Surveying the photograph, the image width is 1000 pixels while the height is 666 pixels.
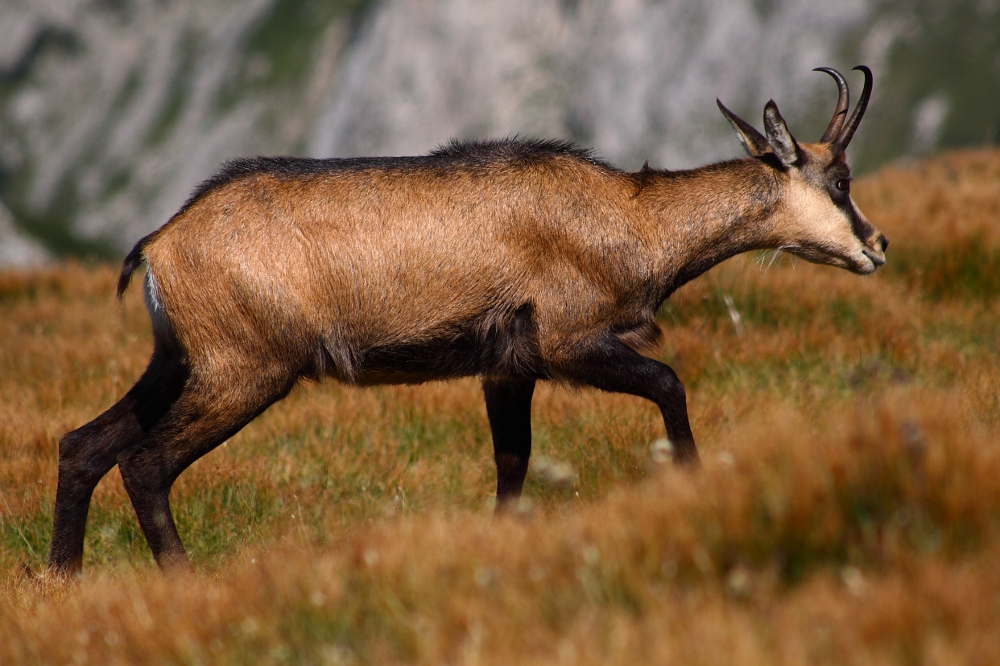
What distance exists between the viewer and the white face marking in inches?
223

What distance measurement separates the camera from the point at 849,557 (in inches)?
108

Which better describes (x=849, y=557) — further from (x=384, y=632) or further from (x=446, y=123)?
(x=446, y=123)

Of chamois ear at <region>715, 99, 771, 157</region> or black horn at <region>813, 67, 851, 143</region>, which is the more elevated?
black horn at <region>813, 67, 851, 143</region>

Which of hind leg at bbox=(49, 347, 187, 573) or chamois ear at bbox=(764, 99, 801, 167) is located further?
chamois ear at bbox=(764, 99, 801, 167)

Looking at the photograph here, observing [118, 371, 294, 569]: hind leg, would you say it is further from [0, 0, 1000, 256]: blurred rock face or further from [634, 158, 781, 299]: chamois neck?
[0, 0, 1000, 256]: blurred rock face

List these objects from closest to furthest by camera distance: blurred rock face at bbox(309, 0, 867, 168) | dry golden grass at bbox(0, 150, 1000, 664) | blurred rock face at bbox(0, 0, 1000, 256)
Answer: dry golden grass at bbox(0, 150, 1000, 664) → blurred rock face at bbox(309, 0, 867, 168) → blurred rock face at bbox(0, 0, 1000, 256)

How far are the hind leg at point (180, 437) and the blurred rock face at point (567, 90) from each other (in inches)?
2309

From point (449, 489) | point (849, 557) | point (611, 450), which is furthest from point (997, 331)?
point (849, 557)

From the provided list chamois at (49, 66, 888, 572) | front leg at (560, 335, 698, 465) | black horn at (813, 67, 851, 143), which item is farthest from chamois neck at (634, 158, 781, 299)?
front leg at (560, 335, 698, 465)

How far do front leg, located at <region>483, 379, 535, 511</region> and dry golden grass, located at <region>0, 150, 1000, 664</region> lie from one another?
227 millimetres

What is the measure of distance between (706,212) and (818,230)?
0.67 meters

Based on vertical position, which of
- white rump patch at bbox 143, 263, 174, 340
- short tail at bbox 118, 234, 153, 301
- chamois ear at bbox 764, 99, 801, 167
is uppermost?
chamois ear at bbox 764, 99, 801, 167

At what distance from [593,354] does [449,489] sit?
1.24 metres

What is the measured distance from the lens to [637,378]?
198 inches
